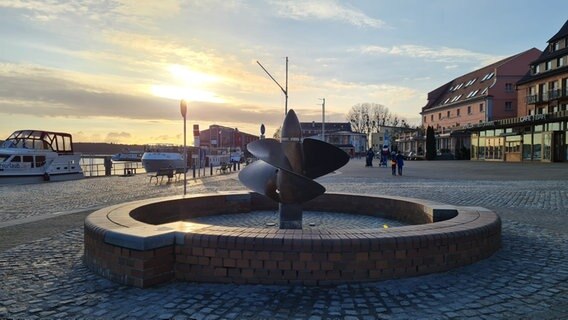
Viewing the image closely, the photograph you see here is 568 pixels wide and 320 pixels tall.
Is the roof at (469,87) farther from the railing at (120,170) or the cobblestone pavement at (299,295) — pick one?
the cobblestone pavement at (299,295)

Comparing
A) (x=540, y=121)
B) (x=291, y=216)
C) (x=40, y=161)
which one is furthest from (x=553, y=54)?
(x=40, y=161)

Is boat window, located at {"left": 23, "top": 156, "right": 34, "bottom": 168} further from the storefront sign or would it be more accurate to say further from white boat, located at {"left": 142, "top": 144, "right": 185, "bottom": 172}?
the storefront sign

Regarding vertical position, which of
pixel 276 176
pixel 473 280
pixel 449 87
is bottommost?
pixel 473 280

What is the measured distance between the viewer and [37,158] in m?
29.2

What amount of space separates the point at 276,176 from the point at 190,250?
3.06 metres

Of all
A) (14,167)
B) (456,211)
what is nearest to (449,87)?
(14,167)

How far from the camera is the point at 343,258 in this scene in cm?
488

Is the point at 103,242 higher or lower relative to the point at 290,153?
lower

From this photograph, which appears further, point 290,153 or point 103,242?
point 290,153

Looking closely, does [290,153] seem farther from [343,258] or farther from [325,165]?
[343,258]

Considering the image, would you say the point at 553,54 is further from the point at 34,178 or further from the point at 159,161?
the point at 34,178

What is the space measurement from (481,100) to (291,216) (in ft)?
224

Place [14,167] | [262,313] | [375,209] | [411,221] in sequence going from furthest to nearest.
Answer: [14,167] → [375,209] → [411,221] → [262,313]

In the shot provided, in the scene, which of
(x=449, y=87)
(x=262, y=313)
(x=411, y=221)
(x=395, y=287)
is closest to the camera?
(x=262, y=313)
